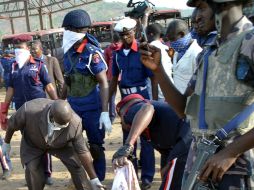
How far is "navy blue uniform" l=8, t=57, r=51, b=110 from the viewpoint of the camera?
4734 mm

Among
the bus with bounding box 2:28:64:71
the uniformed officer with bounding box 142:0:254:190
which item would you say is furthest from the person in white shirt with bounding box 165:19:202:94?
the bus with bounding box 2:28:64:71

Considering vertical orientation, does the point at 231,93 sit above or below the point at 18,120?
above

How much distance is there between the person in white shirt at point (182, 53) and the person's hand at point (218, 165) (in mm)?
2133

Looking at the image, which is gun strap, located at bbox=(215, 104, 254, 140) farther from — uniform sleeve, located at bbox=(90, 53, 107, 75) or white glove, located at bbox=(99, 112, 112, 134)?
uniform sleeve, located at bbox=(90, 53, 107, 75)

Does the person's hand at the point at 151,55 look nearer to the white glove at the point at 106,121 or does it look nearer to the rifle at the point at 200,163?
the rifle at the point at 200,163

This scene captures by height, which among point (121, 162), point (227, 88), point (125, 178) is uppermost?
point (227, 88)

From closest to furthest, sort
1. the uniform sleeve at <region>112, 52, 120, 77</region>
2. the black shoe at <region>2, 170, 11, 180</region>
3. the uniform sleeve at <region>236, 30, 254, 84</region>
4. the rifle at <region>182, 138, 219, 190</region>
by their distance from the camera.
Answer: the uniform sleeve at <region>236, 30, 254, 84</region> → the rifle at <region>182, 138, 219, 190</region> → the uniform sleeve at <region>112, 52, 120, 77</region> → the black shoe at <region>2, 170, 11, 180</region>

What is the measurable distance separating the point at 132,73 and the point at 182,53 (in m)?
0.56

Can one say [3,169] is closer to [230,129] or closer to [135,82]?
[135,82]

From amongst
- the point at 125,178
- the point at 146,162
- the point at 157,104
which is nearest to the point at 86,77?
the point at 146,162

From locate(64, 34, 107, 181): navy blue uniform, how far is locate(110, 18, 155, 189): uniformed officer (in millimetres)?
318

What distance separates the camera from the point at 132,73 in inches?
170

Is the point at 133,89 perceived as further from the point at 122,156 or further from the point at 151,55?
the point at 151,55

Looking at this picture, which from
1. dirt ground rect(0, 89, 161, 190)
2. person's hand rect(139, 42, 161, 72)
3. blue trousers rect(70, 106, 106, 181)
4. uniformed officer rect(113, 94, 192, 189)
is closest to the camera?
person's hand rect(139, 42, 161, 72)
